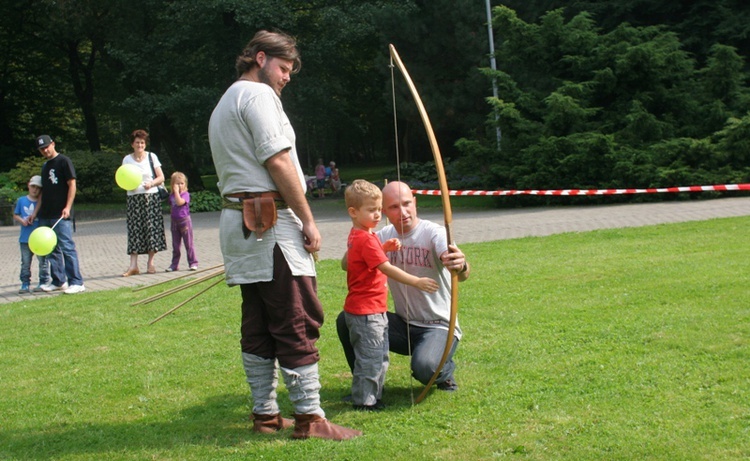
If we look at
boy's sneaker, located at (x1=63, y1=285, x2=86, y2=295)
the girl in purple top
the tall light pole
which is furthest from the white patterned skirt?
→ the tall light pole

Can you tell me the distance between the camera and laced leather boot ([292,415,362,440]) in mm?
4133

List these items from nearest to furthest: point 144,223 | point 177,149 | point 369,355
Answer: point 369,355 < point 144,223 < point 177,149

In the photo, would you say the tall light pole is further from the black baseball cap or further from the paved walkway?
the black baseball cap

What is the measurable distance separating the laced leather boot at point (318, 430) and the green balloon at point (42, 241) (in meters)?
6.31

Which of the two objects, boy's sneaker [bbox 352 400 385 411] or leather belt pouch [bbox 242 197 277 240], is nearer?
leather belt pouch [bbox 242 197 277 240]

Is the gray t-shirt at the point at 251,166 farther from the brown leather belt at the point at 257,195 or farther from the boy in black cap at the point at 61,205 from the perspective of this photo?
the boy in black cap at the point at 61,205

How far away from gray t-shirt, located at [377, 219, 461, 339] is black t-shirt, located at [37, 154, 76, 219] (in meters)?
6.49

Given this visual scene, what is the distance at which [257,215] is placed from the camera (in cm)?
405

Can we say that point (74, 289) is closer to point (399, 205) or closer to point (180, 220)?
point (180, 220)

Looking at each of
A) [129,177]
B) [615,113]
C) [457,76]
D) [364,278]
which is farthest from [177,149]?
[364,278]

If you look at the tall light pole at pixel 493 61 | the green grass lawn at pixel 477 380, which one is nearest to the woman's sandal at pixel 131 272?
the green grass lawn at pixel 477 380

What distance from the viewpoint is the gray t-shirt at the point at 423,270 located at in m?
4.82

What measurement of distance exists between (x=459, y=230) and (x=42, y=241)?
25.8 feet

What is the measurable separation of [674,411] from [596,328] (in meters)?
1.92
